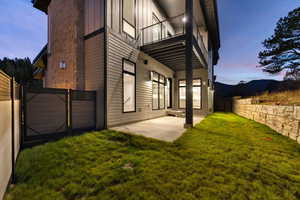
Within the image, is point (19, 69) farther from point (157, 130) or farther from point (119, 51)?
point (157, 130)

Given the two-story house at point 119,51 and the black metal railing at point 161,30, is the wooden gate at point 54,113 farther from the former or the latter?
the black metal railing at point 161,30

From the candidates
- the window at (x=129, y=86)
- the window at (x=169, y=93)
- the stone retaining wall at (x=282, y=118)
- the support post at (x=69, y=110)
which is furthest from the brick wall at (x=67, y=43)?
the stone retaining wall at (x=282, y=118)

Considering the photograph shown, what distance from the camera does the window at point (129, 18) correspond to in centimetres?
557

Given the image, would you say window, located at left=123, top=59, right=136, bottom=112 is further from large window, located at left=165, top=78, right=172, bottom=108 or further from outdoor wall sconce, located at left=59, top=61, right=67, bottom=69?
large window, located at left=165, top=78, right=172, bottom=108

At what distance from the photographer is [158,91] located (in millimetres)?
8188

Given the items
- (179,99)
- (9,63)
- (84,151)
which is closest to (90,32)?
(84,151)

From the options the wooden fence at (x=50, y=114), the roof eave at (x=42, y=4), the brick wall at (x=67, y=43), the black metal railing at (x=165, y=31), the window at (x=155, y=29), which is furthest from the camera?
the window at (x=155, y=29)

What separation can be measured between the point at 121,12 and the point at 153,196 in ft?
20.8

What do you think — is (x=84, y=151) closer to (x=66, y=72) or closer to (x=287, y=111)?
(x=66, y=72)

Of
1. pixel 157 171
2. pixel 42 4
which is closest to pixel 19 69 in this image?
pixel 42 4

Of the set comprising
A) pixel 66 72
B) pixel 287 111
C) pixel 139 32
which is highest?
pixel 139 32

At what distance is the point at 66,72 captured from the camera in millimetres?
5727

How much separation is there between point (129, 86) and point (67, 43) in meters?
3.41

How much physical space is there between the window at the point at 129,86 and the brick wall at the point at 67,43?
1.81m
